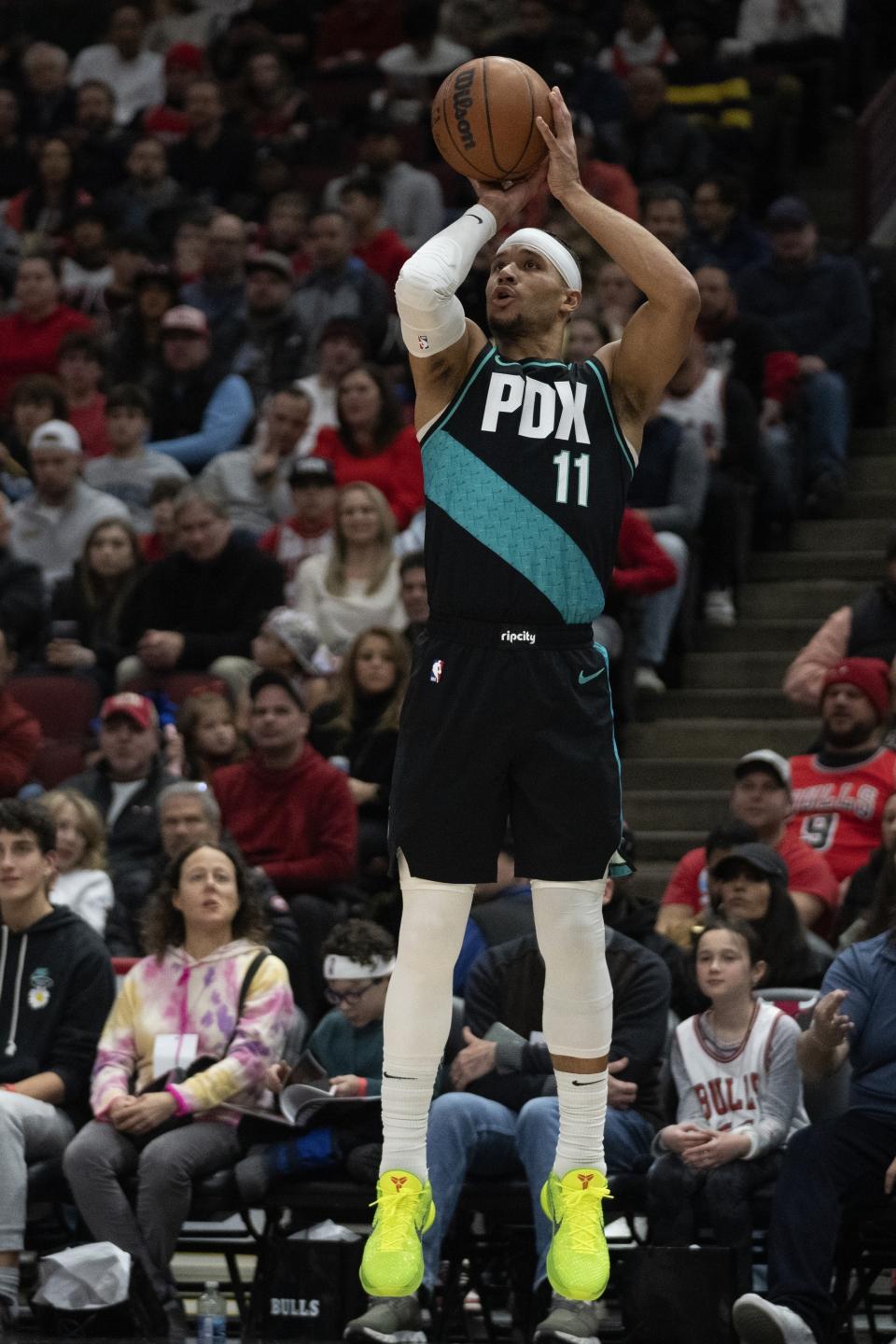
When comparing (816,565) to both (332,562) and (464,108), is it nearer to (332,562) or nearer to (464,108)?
(332,562)

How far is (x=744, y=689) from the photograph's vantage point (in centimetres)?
1030

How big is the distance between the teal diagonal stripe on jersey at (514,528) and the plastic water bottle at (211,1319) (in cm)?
218

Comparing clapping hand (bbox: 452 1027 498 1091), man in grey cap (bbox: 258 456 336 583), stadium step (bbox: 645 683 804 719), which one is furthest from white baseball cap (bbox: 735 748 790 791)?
man in grey cap (bbox: 258 456 336 583)

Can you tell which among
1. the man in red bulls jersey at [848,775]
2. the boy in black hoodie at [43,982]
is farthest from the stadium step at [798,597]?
the boy in black hoodie at [43,982]

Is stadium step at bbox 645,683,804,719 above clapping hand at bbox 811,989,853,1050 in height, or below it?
above

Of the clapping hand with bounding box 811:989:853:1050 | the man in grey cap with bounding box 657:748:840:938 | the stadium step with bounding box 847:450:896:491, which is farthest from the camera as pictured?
the stadium step with bounding box 847:450:896:491

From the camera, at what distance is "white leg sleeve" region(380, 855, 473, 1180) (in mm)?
5012

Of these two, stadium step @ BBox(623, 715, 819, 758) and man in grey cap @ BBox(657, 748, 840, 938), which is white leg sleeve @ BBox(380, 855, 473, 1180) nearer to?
man in grey cap @ BBox(657, 748, 840, 938)

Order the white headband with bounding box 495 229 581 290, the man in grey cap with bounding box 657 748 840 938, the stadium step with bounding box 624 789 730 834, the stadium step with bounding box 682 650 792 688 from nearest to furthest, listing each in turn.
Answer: the white headband with bounding box 495 229 581 290, the man in grey cap with bounding box 657 748 840 938, the stadium step with bounding box 624 789 730 834, the stadium step with bounding box 682 650 792 688

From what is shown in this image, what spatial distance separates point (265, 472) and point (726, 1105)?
5.24 m

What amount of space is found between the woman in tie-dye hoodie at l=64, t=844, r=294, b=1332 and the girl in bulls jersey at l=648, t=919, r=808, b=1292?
129 centimetres

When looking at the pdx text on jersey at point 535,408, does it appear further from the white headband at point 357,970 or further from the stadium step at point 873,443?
the stadium step at point 873,443

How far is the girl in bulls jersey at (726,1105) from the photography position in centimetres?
633

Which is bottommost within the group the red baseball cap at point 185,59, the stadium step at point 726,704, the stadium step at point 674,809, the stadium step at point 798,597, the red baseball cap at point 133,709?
the stadium step at point 674,809
